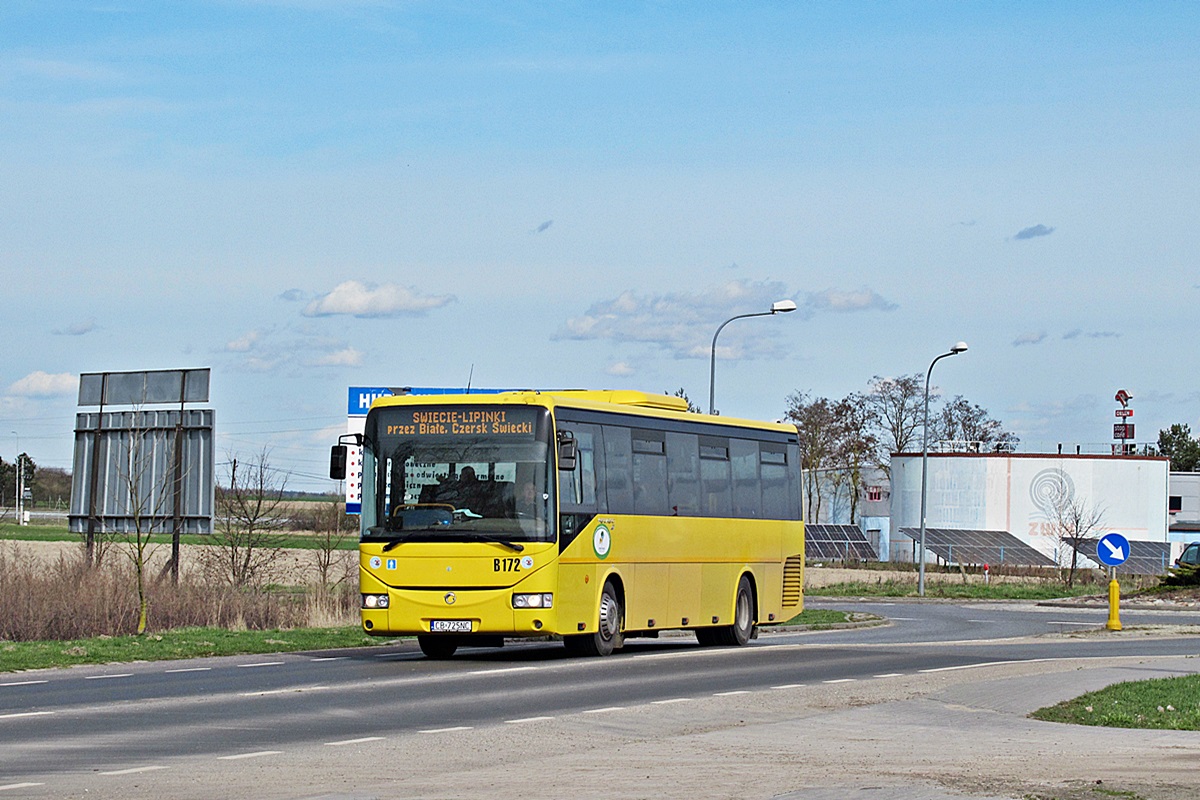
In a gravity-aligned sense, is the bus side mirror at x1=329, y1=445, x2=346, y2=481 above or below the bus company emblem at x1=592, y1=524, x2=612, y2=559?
above

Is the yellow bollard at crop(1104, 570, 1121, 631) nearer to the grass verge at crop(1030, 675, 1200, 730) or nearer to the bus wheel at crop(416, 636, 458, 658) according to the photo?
the grass verge at crop(1030, 675, 1200, 730)

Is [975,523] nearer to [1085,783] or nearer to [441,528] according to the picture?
[441,528]

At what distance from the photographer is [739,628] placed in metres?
26.3

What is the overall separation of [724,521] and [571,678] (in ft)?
23.6

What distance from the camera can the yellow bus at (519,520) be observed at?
68.8 feet

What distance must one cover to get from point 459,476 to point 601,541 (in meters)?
2.31

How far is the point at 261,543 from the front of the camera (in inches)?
1356

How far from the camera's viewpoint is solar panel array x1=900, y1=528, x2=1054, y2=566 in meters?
82.1

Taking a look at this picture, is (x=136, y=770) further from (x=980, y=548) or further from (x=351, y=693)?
(x=980, y=548)

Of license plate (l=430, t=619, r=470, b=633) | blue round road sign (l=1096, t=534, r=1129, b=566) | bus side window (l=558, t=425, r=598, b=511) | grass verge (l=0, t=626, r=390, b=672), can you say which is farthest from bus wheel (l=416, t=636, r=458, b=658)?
blue round road sign (l=1096, t=534, r=1129, b=566)

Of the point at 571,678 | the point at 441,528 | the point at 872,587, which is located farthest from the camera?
the point at 872,587

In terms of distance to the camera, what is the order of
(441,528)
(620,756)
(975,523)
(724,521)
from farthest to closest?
(975,523) < (724,521) < (441,528) < (620,756)

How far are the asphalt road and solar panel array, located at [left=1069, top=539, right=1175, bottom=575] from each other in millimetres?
52558

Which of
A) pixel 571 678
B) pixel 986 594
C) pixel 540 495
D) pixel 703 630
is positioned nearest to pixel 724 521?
pixel 703 630
